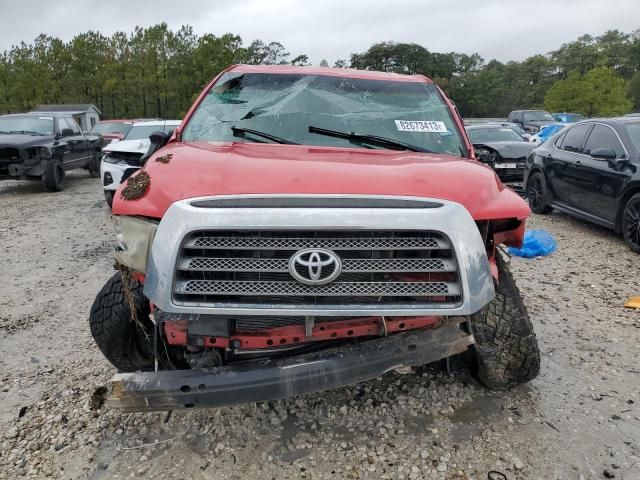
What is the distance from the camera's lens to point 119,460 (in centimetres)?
264

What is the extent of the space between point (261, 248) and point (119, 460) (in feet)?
4.56

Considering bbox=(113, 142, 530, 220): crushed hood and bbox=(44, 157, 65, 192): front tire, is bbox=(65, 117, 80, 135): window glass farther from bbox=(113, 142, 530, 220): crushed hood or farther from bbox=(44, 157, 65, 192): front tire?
bbox=(113, 142, 530, 220): crushed hood

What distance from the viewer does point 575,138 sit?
7.97 meters

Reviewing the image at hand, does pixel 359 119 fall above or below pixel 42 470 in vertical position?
above

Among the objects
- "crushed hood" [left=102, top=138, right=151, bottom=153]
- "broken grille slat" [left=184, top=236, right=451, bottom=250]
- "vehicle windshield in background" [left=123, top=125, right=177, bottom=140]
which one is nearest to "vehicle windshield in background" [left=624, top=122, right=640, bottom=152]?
"broken grille slat" [left=184, top=236, right=451, bottom=250]

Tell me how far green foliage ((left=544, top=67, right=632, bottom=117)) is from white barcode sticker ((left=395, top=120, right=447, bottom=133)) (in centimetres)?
4537

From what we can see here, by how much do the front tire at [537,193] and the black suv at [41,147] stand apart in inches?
403

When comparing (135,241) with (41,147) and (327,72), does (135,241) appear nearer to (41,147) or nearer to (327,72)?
(327,72)

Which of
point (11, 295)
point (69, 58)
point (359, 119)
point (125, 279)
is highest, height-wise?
point (69, 58)

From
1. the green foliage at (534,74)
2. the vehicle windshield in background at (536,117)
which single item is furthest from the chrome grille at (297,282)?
the green foliage at (534,74)

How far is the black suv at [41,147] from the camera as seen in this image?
1120 cm

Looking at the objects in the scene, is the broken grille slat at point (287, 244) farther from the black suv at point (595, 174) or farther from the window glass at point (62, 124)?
the window glass at point (62, 124)

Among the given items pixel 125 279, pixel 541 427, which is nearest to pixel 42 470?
pixel 125 279

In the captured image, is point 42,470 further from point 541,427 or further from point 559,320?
point 559,320
